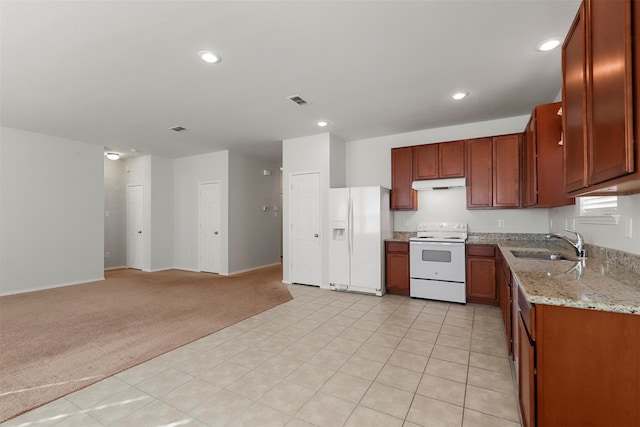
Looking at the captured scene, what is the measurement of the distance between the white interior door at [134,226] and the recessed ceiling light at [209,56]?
560 centimetres

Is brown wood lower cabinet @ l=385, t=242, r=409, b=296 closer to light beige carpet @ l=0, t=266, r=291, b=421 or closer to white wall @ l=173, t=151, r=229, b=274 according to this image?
light beige carpet @ l=0, t=266, r=291, b=421

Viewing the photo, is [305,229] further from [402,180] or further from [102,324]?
[102,324]

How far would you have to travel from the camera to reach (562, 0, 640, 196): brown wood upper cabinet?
1071mm

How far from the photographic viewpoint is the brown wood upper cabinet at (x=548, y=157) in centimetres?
271

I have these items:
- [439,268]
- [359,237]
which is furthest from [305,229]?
[439,268]

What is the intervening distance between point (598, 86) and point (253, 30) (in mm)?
2263

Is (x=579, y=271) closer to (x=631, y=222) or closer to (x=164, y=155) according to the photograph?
(x=631, y=222)

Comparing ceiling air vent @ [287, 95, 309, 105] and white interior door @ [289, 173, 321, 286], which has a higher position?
ceiling air vent @ [287, 95, 309, 105]

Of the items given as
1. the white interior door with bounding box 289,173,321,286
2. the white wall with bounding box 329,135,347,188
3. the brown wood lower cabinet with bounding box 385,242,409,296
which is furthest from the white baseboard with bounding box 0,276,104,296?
the brown wood lower cabinet with bounding box 385,242,409,296

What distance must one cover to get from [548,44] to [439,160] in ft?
6.87

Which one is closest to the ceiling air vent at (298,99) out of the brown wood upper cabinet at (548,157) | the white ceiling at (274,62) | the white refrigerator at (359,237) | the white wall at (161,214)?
the white ceiling at (274,62)

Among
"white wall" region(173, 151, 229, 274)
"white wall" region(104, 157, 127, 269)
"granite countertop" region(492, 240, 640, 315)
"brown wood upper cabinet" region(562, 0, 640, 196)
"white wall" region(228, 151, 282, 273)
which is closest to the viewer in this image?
"brown wood upper cabinet" region(562, 0, 640, 196)

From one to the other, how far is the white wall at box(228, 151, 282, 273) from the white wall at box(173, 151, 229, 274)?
0.47 feet

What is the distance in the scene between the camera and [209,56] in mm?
2678
